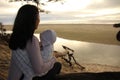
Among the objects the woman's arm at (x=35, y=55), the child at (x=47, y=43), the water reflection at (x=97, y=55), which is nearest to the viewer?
the woman's arm at (x=35, y=55)

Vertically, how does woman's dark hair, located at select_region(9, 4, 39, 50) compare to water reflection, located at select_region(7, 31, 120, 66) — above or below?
above

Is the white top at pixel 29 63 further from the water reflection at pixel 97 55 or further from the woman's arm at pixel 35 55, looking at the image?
the water reflection at pixel 97 55

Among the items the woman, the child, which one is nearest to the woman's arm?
the woman

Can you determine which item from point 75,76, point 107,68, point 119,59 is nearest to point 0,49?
point 107,68

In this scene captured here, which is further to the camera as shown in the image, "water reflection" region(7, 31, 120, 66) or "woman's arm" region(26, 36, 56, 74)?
"water reflection" region(7, 31, 120, 66)

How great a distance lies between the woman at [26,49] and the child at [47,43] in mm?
98

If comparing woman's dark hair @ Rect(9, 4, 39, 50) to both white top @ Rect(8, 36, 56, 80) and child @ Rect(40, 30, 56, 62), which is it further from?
child @ Rect(40, 30, 56, 62)

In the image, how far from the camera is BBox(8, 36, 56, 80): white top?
4398 mm

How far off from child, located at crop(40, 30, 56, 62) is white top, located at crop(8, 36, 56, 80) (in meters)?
0.10

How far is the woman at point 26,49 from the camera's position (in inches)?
174

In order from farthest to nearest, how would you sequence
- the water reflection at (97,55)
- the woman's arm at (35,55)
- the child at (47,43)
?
the water reflection at (97,55), the child at (47,43), the woman's arm at (35,55)

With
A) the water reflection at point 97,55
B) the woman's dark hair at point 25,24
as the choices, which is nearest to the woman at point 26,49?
the woman's dark hair at point 25,24

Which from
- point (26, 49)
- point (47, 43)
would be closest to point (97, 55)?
point (47, 43)

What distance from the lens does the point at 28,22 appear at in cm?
444
